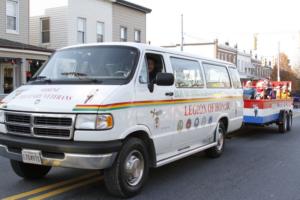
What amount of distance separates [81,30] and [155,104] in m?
18.9

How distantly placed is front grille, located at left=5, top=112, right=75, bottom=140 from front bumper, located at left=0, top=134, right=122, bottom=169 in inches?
3.6

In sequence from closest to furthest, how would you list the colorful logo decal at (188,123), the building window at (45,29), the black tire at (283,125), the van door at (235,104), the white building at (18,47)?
the colorful logo decal at (188,123)
the van door at (235,104)
the black tire at (283,125)
the white building at (18,47)
the building window at (45,29)

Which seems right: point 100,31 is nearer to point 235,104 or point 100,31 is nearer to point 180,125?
point 235,104

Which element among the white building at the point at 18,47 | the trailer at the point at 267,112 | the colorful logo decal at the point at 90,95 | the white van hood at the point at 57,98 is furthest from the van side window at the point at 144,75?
the white building at the point at 18,47

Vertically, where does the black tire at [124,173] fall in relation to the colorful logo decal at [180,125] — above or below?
below

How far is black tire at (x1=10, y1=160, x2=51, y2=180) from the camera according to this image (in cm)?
620

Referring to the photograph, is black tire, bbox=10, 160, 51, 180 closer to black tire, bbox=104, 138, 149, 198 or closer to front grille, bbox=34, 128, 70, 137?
front grille, bbox=34, 128, 70, 137

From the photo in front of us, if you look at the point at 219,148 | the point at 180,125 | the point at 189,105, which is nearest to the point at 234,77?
the point at 219,148

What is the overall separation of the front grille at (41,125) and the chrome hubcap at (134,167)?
952 millimetres

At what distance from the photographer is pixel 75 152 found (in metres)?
4.89

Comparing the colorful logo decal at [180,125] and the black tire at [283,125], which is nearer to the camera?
the colorful logo decal at [180,125]

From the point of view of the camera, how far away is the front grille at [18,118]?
17.4 feet

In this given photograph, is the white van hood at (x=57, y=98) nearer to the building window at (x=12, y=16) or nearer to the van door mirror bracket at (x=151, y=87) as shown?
the van door mirror bracket at (x=151, y=87)

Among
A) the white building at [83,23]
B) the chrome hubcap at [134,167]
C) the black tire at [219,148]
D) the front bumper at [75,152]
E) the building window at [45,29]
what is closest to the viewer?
the front bumper at [75,152]
